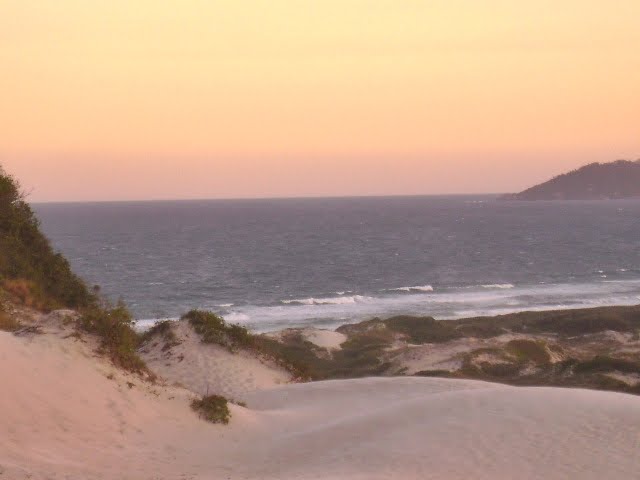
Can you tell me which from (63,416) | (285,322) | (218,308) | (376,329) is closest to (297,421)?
(63,416)

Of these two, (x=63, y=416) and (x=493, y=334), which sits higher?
(x=63, y=416)

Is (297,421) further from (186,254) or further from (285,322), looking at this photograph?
(186,254)

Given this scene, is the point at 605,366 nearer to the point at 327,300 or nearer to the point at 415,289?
the point at 327,300

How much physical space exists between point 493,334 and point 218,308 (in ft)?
79.3

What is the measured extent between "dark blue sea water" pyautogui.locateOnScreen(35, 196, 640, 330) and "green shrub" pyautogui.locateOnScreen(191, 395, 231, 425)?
112ft

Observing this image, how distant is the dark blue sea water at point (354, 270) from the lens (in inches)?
2297

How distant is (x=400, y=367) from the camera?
99.1 ft

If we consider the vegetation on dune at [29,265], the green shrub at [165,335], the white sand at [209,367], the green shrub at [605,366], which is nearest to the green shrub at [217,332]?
the white sand at [209,367]

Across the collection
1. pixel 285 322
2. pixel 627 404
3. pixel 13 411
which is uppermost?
pixel 13 411

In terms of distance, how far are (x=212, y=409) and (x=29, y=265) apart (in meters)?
10.3

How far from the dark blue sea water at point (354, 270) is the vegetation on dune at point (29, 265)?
87.6ft

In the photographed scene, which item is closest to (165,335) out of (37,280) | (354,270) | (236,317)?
(37,280)

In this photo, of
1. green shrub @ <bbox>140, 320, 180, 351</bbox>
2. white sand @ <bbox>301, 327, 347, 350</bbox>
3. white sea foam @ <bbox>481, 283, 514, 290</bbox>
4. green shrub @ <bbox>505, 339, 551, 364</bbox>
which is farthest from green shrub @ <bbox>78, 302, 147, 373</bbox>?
white sea foam @ <bbox>481, 283, 514, 290</bbox>

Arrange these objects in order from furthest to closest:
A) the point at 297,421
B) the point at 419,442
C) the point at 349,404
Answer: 1. the point at 349,404
2. the point at 297,421
3. the point at 419,442
